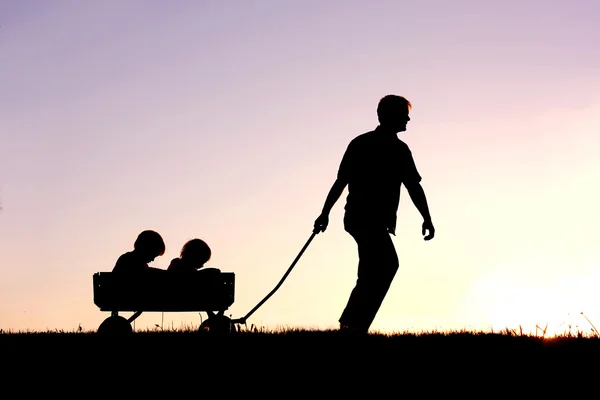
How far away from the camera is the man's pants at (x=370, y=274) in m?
9.20

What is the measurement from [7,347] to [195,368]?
108 inches

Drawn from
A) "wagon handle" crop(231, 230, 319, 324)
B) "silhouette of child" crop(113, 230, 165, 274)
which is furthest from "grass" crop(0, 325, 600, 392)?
"silhouette of child" crop(113, 230, 165, 274)

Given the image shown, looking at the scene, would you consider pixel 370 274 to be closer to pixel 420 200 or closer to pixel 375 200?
pixel 375 200

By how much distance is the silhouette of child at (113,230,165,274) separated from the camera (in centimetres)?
1074

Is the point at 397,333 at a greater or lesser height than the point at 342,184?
lesser

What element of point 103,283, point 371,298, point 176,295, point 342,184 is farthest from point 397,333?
point 103,283

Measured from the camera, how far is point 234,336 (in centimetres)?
872

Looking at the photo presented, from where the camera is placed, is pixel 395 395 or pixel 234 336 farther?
pixel 234 336

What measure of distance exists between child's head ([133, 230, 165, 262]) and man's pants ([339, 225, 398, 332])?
9.34ft

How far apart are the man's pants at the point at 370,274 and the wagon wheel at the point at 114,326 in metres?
2.90

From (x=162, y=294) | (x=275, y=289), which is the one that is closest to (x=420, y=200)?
(x=275, y=289)

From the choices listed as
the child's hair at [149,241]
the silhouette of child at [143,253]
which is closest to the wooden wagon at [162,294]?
the silhouette of child at [143,253]

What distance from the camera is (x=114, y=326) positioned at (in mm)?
10344

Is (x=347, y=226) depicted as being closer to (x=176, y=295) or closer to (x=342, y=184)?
(x=342, y=184)
